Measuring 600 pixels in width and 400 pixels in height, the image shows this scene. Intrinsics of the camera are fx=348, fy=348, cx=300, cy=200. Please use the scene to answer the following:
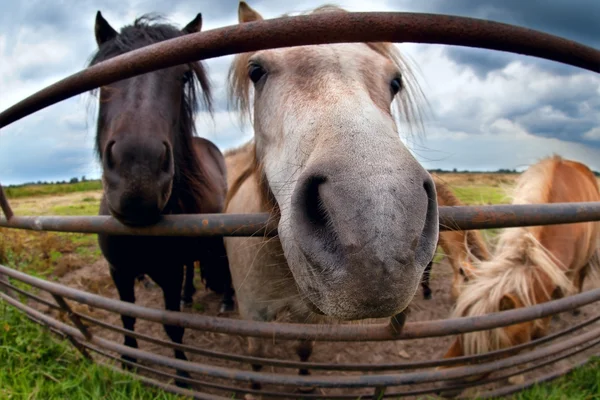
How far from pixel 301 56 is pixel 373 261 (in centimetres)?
97

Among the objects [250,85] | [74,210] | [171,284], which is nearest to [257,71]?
[250,85]

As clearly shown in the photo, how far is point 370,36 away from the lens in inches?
31.8

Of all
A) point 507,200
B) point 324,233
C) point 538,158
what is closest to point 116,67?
point 324,233

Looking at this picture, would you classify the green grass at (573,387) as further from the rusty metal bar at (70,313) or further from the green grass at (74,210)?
the green grass at (74,210)

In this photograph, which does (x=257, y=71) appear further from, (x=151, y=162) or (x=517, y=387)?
(x=517, y=387)

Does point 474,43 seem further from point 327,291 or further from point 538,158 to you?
point 538,158

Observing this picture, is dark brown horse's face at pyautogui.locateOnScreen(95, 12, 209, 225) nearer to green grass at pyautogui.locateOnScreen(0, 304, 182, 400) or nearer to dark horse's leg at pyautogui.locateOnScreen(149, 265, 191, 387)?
dark horse's leg at pyautogui.locateOnScreen(149, 265, 191, 387)

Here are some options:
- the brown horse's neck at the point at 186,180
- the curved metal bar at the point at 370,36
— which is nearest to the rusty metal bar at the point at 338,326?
the brown horse's neck at the point at 186,180

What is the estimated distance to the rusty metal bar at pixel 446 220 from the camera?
4.68 feet

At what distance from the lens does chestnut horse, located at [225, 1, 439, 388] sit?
2.73ft

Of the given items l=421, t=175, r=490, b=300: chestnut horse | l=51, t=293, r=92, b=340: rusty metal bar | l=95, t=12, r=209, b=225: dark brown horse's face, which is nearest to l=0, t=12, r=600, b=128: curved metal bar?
l=95, t=12, r=209, b=225: dark brown horse's face

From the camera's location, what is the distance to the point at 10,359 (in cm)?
266

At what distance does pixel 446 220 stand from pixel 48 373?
2.90 metres

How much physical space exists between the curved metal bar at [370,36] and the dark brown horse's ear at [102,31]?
2.04m
